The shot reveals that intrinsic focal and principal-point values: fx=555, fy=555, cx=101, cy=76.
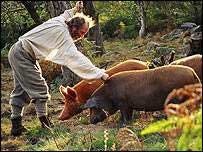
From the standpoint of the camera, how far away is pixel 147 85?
839 cm

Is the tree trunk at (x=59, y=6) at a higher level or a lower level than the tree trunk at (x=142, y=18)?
higher

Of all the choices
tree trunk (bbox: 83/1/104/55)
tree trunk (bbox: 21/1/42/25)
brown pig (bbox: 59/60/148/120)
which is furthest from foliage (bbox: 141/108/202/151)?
tree trunk (bbox: 83/1/104/55)

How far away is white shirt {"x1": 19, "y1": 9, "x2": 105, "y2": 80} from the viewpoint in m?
8.15

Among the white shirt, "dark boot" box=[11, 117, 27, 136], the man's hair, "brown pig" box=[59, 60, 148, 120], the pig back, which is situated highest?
the man's hair

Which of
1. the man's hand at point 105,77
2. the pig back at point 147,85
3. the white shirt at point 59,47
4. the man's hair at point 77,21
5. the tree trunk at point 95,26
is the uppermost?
the man's hair at point 77,21

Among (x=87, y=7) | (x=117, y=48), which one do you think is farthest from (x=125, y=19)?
(x=87, y=7)

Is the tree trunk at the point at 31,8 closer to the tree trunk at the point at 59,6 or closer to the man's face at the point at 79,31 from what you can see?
the tree trunk at the point at 59,6

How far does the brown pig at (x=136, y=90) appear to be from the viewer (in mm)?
8047

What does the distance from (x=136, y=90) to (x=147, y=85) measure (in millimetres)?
235

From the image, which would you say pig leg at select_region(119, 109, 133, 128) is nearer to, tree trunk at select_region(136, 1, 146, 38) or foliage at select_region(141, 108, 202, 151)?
foliage at select_region(141, 108, 202, 151)

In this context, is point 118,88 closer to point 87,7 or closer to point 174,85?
point 174,85

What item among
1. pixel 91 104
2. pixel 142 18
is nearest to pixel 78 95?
pixel 91 104

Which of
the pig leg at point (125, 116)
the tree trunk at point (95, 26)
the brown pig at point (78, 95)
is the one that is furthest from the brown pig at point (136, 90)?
the tree trunk at point (95, 26)

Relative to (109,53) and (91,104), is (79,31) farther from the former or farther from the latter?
(109,53)
